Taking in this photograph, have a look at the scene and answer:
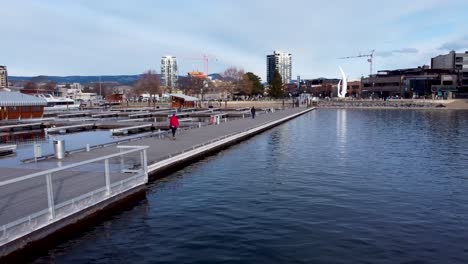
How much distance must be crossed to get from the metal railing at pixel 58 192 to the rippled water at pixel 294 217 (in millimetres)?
890

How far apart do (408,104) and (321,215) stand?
4165 inches

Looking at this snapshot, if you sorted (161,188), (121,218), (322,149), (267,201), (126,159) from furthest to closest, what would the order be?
(322,149), (126,159), (161,188), (267,201), (121,218)

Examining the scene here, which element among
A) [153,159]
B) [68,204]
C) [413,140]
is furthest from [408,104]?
[68,204]

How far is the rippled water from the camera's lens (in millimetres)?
10227

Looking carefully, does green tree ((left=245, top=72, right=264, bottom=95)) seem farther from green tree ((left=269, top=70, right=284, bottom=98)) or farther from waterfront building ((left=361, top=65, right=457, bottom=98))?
waterfront building ((left=361, top=65, right=457, bottom=98))

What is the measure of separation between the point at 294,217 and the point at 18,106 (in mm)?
54206

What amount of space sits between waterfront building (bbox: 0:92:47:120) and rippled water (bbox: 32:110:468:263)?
142ft

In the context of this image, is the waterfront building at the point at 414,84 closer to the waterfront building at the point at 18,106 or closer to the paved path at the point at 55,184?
the waterfront building at the point at 18,106

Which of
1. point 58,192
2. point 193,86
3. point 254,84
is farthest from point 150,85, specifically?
point 58,192

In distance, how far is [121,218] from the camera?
43.1ft

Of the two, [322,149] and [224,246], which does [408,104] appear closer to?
[322,149]

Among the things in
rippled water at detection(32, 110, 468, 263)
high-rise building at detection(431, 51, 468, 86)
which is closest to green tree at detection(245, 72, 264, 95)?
high-rise building at detection(431, 51, 468, 86)

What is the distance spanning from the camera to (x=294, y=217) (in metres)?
13.1

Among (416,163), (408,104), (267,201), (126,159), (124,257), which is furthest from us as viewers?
(408,104)
